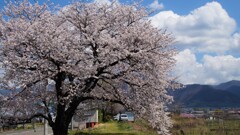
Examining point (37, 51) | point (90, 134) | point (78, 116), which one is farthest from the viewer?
point (90, 134)

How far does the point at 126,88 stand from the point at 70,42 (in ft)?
10.4

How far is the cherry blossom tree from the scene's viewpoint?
15086 millimetres

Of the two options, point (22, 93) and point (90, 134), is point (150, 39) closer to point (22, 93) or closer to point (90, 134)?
point (22, 93)

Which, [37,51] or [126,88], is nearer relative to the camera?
[37,51]

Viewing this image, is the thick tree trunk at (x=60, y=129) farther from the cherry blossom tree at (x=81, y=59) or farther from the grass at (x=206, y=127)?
the grass at (x=206, y=127)

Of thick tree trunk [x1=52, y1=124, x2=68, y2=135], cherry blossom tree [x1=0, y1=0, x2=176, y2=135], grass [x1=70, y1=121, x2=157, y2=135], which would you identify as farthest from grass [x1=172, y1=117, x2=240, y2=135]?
thick tree trunk [x1=52, y1=124, x2=68, y2=135]

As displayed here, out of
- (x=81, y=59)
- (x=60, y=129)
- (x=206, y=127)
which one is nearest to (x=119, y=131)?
(x=206, y=127)

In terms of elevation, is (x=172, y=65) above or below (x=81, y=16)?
below

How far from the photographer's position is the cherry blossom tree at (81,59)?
1509 cm

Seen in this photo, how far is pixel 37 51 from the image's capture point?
593 inches

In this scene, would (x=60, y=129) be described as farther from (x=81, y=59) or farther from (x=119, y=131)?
(x=119, y=131)

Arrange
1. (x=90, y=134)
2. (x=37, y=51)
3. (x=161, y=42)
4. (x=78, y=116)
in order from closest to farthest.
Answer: (x=37, y=51), (x=161, y=42), (x=78, y=116), (x=90, y=134)

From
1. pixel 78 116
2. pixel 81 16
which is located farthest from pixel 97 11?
pixel 78 116

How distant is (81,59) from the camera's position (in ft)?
50.6
